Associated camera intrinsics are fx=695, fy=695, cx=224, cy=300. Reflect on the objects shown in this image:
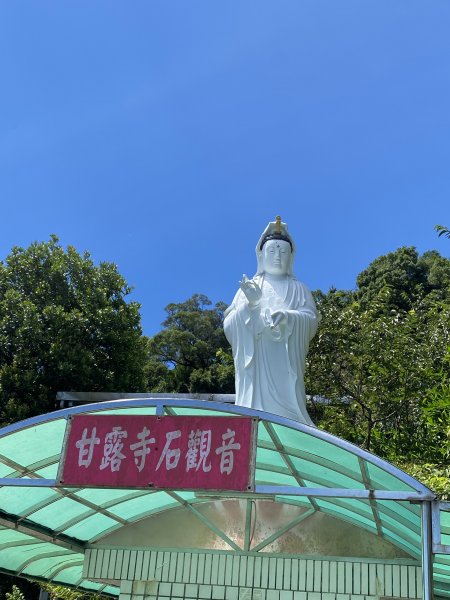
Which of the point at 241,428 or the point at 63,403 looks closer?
the point at 241,428

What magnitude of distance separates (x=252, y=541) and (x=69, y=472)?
2401mm

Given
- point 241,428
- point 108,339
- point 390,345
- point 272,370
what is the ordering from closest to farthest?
point 241,428, point 272,370, point 390,345, point 108,339

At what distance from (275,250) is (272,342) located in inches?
62.6

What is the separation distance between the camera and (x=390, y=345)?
1362 cm

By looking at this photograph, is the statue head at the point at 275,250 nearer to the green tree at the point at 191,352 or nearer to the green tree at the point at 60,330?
the green tree at the point at 60,330

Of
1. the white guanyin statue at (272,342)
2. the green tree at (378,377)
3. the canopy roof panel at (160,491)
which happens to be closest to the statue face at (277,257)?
the white guanyin statue at (272,342)

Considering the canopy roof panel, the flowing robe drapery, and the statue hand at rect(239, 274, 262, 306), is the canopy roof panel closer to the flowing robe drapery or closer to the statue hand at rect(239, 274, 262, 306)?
the flowing robe drapery

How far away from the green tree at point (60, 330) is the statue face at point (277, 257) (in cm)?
754

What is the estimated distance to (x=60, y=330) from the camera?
1602 centimetres

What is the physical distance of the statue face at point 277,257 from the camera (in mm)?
9555

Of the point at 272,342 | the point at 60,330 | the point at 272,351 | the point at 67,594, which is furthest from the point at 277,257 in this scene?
the point at 60,330

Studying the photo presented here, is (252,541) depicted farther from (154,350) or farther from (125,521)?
(154,350)

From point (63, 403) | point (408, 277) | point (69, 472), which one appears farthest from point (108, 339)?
point (408, 277)

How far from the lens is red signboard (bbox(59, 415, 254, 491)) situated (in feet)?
15.9
